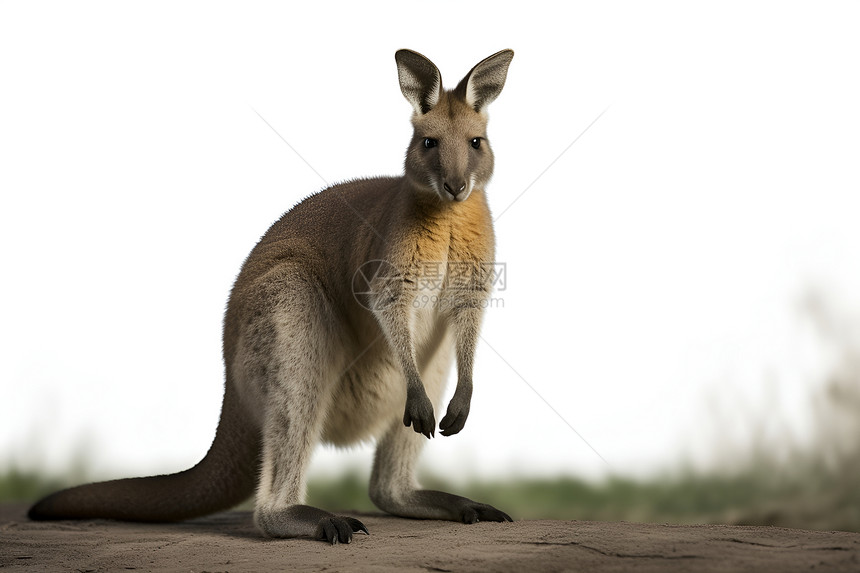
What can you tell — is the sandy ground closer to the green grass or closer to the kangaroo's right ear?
the green grass

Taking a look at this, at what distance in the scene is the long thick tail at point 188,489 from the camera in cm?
457

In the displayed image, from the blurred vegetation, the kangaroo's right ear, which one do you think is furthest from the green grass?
the kangaroo's right ear

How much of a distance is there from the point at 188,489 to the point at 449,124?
2291mm

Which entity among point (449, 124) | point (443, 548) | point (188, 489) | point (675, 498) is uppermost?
point (449, 124)

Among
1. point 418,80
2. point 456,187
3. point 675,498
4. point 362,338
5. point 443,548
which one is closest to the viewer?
point 443,548

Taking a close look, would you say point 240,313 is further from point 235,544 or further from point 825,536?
point 825,536

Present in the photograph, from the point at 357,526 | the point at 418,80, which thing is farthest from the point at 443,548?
the point at 418,80

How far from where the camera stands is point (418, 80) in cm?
424

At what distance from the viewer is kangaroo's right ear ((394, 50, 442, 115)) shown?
4.17 m

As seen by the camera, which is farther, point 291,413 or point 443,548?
point 291,413

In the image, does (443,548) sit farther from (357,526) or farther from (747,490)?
(747,490)

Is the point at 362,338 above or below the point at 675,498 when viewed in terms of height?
above

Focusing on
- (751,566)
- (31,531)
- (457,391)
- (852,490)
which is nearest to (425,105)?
(457,391)

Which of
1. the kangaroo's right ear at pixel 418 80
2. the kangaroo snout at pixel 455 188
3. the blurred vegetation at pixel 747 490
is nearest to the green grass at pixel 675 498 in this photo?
the blurred vegetation at pixel 747 490
